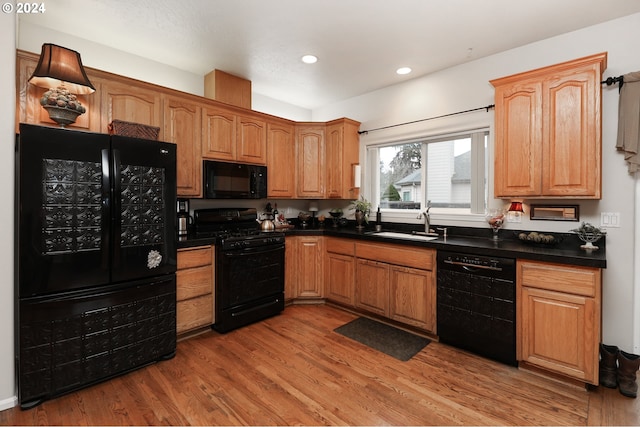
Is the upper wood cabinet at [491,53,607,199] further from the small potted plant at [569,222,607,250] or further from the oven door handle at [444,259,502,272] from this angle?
the oven door handle at [444,259,502,272]

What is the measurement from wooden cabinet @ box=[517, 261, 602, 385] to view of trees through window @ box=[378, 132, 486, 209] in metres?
1.26

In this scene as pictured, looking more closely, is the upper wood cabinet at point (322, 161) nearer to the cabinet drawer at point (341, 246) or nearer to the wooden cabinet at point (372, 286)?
the cabinet drawer at point (341, 246)

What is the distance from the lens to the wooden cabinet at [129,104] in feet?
8.52

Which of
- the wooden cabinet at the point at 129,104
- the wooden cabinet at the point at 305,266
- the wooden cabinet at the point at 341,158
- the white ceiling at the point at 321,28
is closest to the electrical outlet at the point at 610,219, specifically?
the white ceiling at the point at 321,28

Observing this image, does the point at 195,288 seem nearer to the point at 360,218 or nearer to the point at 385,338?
the point at 385,338

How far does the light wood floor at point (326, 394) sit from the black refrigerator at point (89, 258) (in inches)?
9.6

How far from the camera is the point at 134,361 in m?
2.27

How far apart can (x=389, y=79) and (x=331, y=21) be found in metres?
1.44

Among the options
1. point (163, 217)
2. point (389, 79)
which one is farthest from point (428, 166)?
point (163, 217)

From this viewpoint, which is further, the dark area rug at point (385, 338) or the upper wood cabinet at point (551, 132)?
the dark area rug at point (385, 338)

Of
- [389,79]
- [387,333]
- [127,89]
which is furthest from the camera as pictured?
[389,79]

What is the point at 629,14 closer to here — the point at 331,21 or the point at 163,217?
the point at 331,21

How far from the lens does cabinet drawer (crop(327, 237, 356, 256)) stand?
11.5ft

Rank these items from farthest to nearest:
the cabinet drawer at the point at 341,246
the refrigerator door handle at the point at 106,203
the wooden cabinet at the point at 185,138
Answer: the cabinet drawer at the point at 341,246 < the wooden cabinet at the point at 185,138 < the refrigerator door handle at the point at 106,203
